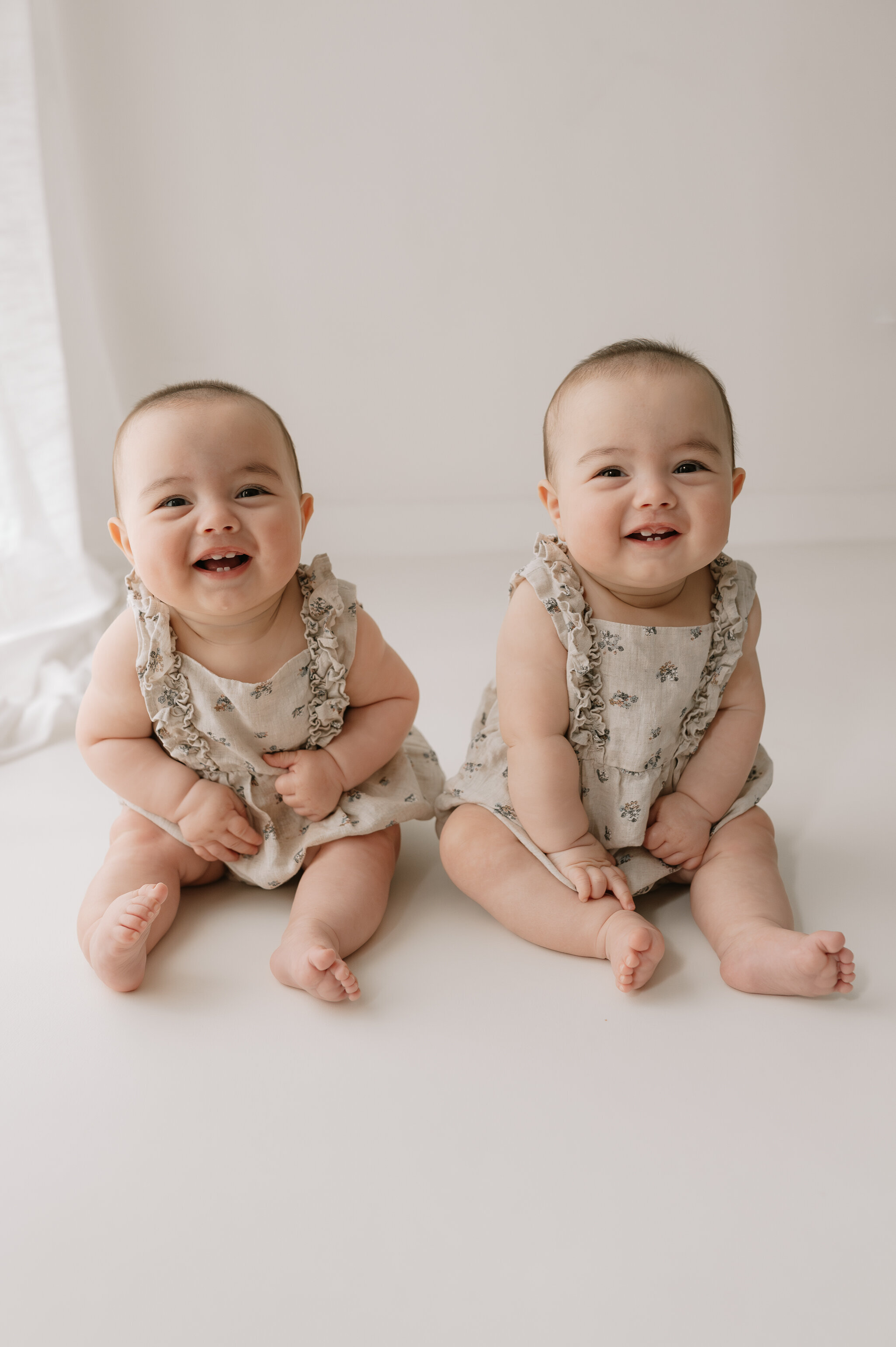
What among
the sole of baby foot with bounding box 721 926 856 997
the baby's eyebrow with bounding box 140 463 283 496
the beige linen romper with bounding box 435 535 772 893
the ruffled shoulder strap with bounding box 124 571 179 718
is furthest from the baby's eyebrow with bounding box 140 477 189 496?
the sole of baby foot with bounding box 721 926 856 997

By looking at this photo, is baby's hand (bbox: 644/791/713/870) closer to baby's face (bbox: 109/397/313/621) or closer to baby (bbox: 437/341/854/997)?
baby (bbox: 437/341/854/997)

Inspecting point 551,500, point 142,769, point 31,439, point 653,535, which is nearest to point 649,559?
point 653,535

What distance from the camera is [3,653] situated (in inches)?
78.3

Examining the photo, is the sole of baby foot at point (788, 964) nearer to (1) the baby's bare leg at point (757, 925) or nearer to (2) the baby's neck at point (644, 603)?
(1) the baby's bare leg at point (757, 925)

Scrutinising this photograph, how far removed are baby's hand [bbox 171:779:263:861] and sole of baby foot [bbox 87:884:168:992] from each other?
105 millimetres

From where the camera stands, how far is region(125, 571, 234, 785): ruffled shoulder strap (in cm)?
124

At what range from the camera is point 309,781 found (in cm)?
129

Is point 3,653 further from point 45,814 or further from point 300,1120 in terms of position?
point 300,1120

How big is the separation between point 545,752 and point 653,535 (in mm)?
251

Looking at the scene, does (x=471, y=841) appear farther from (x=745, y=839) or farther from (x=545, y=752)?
(x=745, y=839)

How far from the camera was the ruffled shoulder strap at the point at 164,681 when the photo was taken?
1242mm

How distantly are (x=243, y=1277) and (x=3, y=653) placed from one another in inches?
53.8

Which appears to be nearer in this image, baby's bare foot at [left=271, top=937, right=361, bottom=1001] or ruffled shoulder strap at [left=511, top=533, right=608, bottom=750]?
baby's bare foot at [left=271, top=937, right=361, bottom=1001]

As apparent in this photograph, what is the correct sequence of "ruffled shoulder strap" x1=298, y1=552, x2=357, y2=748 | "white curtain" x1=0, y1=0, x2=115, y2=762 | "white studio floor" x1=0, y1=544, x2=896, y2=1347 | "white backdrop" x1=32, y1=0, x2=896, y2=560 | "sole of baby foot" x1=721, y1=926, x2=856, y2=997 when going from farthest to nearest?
"white backdrop" x1=32, y1=0, x2=896, y2=560
"white curtain" x1=0, y1=0, x2=115, y2=762
"ruffled shoulder strap" x1=298, y1=552, x2=357, y2=748
"sole of baby foot" x1=721, y1=926, x2=856, y2=997
"white studio floor" x1=0, y1=544, x2=896, y2=1347
